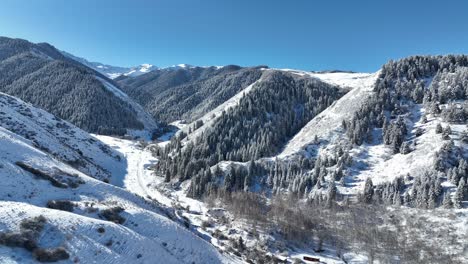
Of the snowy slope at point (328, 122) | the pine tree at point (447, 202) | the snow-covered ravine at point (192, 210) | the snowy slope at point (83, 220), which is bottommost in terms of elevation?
the snow-covered ravine at point (192, 210)

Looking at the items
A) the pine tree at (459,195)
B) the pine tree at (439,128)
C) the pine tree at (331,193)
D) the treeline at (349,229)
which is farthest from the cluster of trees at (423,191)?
the pine tree at (439,128)

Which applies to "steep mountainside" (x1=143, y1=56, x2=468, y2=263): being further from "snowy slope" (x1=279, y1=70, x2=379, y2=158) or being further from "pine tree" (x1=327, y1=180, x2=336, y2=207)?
"snowy slope" (x1=279, y1=70, x2=379, y2=158)

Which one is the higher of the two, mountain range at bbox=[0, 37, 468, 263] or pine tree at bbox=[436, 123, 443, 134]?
pine tree at bbox=[436, 123, 443, 134]

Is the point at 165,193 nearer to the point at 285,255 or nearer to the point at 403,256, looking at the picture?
the point at 285,255

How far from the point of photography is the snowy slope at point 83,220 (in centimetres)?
4200

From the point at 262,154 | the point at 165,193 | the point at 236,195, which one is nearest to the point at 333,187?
the point at 236,195

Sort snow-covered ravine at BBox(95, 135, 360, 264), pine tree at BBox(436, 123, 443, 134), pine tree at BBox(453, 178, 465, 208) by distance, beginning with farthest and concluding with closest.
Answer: pine tree at BBox(436, 123, 443, 134)
pine tree at BBox(453, 178, 465, 208)
snow-covered ravine at BBox(95, 135, 360, 264)

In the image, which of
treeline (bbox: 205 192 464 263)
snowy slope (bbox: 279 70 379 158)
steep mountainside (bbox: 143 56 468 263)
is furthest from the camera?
snowy slope (bbox: 279 70 379 158)

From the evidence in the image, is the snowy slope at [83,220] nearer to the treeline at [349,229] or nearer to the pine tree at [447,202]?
the treeline at [349,229]

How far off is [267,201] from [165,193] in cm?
3839

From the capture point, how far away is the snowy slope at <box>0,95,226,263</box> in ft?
138

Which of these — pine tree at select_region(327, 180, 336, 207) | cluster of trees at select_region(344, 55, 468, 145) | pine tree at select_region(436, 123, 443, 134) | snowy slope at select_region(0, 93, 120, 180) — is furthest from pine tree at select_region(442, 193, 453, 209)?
snowy slope at select_region(0, 93, 120, 180)

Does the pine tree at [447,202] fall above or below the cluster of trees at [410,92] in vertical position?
below

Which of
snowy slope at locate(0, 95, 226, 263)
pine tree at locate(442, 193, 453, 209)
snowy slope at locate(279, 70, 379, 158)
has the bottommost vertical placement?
snowy slope at locate(0, 95, 226, 263)
